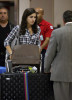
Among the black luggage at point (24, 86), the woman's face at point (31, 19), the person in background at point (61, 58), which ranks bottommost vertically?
the black luggage at point (24, 86)

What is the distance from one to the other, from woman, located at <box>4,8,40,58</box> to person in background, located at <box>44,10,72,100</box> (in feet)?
2.12

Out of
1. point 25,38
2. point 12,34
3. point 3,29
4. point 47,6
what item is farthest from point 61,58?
point 47,6

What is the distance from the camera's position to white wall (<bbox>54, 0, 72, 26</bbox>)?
29.6ft

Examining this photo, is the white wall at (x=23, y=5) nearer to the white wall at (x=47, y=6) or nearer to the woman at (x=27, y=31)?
the white wall at (x=47, y=6)

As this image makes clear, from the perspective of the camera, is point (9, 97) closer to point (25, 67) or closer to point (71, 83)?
point (25, 67)

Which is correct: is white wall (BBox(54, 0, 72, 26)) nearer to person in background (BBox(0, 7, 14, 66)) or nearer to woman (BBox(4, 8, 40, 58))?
person in background (BBox(0, 7, 14, 66))

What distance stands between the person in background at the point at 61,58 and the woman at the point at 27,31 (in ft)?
2.12

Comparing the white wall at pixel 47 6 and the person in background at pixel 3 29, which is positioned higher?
the white wall at pixel 47 6

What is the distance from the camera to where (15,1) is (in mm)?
8188

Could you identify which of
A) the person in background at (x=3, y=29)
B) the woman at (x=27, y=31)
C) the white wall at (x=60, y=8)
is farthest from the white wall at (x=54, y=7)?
the woman at (x=27, y=31)

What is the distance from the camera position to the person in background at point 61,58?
11.5 ft

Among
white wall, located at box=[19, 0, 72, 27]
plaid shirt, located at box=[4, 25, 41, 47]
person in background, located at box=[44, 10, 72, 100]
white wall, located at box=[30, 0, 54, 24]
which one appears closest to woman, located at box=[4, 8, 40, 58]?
plaid shirt, located at box=[4, 25, 41, 47]

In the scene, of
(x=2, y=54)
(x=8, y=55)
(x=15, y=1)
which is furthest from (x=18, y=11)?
(x=8, y=55)

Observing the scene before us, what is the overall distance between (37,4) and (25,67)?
5492 millimetres
